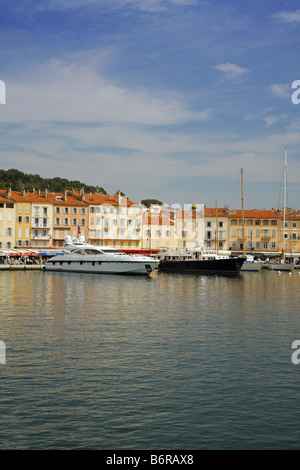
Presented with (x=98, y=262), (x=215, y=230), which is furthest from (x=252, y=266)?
(x=98, y=262)

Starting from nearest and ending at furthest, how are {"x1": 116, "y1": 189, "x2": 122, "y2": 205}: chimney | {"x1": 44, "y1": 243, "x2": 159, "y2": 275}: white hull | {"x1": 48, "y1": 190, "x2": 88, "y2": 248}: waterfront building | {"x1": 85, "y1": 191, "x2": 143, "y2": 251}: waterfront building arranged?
{"x1": 44, "y1": 243, "x2": 159, "y2": 275}: white hull
{"x1": 48, "y1": 190, "x2": 88, "y2": 248}: waterfront building
{"x1": 85, "y1": 191, "x2": 143, "y2": 251}: waterfront building
{"x1": 116, "y1": 189, "x2": 122, "y2": 205}: chimney

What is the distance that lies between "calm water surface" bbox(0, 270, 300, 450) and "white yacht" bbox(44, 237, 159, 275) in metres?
41.2

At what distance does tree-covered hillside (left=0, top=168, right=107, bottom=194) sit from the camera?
488 ft

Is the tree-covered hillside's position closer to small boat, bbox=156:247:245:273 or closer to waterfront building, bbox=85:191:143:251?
waterfront building, bbox=85:191:143:251

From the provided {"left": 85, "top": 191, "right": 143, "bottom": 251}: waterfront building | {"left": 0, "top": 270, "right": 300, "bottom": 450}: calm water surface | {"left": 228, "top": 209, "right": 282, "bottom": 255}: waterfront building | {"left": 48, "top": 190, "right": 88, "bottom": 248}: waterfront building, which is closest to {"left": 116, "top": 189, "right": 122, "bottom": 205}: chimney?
{"left": 85, "top": 191, "right": 143, "bottom": 251}: waterfront building

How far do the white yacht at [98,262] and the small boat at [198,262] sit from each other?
46.2ft

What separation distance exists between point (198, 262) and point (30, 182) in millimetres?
83930

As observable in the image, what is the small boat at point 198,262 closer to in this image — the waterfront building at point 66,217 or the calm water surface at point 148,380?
the waterfront building at point 66,217

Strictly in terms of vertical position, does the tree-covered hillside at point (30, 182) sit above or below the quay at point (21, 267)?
above

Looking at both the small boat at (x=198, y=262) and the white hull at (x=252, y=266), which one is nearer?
the small boat at (x=198, y=262)

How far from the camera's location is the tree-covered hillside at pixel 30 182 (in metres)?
149

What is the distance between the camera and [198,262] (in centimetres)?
9269
